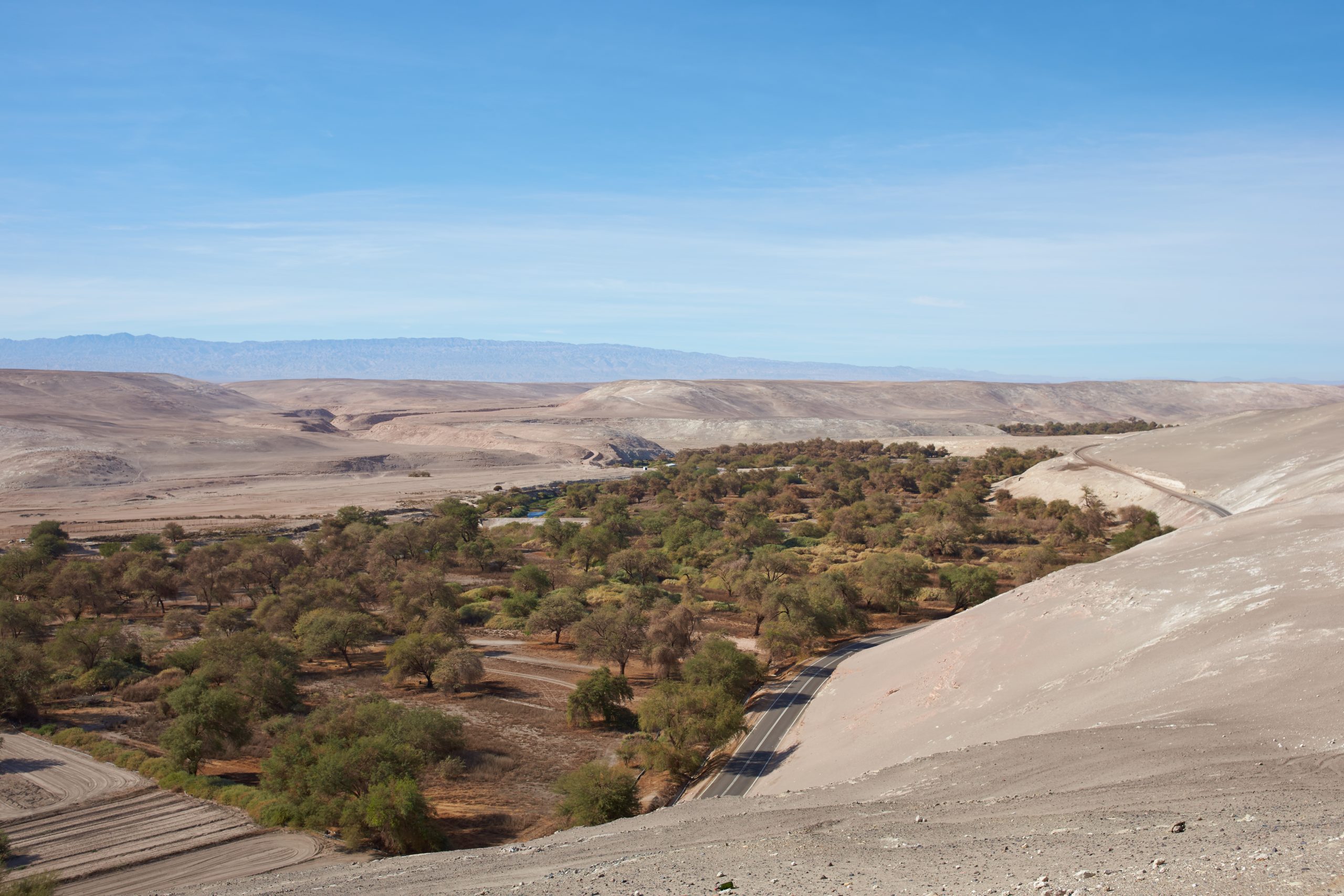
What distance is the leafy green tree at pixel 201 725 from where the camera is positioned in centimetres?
2672

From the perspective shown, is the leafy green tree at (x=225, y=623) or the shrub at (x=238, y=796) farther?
the leafy green tree at (x=225, y=623)

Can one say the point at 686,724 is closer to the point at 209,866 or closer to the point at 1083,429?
the point at 209,866

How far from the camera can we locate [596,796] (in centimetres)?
2314

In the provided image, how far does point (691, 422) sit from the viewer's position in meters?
176

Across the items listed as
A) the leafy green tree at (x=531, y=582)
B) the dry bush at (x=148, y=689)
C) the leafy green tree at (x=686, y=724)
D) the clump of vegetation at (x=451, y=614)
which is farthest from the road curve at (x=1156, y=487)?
the dry bush at (x=148, y=689)

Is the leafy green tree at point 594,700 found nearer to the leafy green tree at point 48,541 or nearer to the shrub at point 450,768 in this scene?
the shrub at point 450,768

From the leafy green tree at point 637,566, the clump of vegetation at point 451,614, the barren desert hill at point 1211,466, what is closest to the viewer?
the clump of vegetation at point 451,614

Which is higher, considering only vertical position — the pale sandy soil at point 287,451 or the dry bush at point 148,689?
the pale sandy soil at point 287,451

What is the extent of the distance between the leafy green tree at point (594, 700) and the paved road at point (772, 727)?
19.5ft

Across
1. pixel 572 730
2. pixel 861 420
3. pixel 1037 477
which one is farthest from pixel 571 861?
pixel 861 420

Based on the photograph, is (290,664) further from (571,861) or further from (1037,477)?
(1037,477)

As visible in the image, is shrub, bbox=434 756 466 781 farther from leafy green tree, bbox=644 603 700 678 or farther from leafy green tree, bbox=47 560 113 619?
leafy green tree, bbox=47 560 113 619

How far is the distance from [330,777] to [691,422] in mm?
154633

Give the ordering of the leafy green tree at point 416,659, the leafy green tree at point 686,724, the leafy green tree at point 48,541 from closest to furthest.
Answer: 1. the leafy green tree at point 686,724
2. the leafy green tree at point 416,659
3. the leafy green tree at point 48,541
